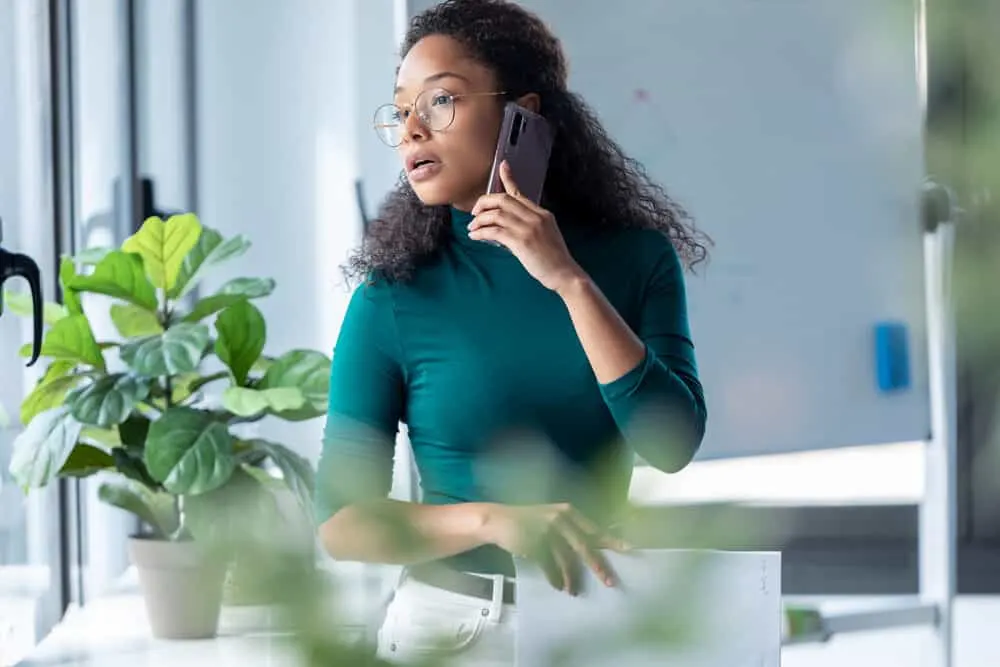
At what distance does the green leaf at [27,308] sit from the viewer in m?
1.57

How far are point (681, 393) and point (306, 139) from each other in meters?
2.01

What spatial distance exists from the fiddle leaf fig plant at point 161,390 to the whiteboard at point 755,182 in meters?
0.70

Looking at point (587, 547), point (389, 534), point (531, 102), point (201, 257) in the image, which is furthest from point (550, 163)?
point (389, 534)

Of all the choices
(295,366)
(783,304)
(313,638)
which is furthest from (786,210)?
(313,638)

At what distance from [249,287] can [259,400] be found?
0.23m

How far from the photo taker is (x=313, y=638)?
16 centimetres

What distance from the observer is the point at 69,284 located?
1562 millimetres

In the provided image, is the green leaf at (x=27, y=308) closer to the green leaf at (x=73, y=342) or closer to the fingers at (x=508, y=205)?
the green leaf at (x=73, y=342)

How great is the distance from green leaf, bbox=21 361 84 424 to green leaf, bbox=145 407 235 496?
0.51 feet

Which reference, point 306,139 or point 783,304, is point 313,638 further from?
point 306,139

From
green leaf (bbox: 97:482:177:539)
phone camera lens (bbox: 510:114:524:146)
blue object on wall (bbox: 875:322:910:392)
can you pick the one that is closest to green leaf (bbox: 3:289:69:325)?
green leaf (bbox: 97:482:177:539)

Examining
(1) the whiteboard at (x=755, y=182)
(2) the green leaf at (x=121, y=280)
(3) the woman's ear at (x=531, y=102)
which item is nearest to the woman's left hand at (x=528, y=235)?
(3) the woman's ear at (x=531, y=102)

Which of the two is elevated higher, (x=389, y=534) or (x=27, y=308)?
(x=27, y=308)

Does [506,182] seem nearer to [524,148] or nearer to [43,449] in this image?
[524,148]
